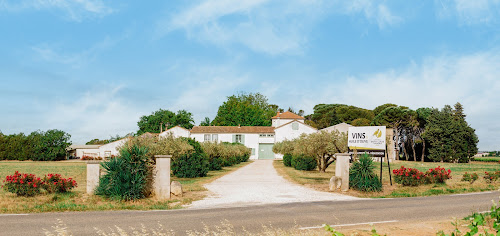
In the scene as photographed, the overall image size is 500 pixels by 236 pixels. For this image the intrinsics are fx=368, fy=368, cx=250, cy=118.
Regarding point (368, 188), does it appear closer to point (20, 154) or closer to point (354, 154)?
point (354, 154)

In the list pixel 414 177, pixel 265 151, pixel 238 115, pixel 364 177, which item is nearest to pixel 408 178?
pixel 414 177

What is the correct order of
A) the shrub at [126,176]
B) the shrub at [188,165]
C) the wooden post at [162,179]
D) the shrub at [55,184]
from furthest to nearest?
1. the shrub at [188,165]
2. the shrub at [55,184]
3. the wooden post at [162,179]
4. the shrub at [126,176]

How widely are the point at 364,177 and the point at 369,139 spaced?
3667 mm

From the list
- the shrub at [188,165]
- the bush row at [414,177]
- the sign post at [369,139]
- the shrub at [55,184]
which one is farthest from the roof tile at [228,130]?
the shrub at [55,184]

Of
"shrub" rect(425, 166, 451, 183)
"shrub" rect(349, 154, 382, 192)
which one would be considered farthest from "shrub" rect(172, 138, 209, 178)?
"shrub" rect(425, 166, 451, 183)

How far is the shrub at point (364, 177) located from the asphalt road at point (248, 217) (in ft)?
12.2

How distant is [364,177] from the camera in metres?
16.6

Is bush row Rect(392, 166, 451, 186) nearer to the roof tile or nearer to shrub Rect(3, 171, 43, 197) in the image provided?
shrub Rect(3, 171, 43, 197)

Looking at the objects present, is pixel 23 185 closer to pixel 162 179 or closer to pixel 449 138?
pixel 162 179

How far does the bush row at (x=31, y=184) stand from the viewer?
45.2ft

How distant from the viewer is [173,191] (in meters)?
14.2

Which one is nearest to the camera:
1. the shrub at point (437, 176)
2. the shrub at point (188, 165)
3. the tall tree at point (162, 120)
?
the shrub at point (437, 176)

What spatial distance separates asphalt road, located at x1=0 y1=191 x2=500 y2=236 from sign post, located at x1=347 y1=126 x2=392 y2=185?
6577 mm

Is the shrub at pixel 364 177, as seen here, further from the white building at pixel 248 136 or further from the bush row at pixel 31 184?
the white building at pixel 248 136
